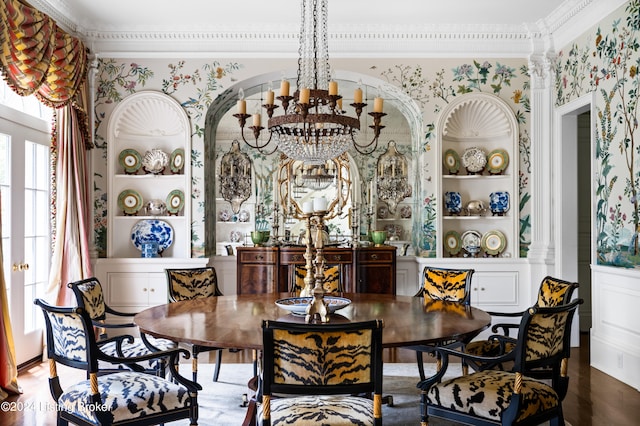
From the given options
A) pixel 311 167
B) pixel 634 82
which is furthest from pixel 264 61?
pixel 634 82

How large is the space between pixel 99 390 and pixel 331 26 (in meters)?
4.06

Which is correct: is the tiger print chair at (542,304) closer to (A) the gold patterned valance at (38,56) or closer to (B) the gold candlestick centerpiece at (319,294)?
(B) the gold candlestick centerpiece at (319,294)

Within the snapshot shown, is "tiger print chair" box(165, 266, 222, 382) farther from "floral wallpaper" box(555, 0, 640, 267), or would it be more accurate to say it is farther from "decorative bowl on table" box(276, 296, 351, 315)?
"floral wallpaper" box(555, 0, 640, 267)

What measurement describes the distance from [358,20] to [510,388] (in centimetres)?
386

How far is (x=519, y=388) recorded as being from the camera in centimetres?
236

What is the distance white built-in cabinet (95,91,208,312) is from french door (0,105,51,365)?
0.76m

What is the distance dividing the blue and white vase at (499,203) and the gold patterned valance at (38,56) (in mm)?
4168

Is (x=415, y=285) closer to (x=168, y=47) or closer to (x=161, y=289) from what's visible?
(x=161, y=289)

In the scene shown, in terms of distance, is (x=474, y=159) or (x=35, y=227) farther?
(x=474, y=159)

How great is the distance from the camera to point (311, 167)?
20.0ft

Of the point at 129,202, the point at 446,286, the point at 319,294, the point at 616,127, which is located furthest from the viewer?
the point at 129,202

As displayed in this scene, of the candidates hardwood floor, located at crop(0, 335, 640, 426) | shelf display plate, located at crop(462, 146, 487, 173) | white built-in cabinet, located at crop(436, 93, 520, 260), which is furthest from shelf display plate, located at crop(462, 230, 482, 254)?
hardwood floor, located at crop(0, 335, 640, 426)

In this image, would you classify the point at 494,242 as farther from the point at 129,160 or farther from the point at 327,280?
the point at 129,160

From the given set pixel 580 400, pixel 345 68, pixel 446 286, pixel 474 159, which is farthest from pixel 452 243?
pixel 580 400
